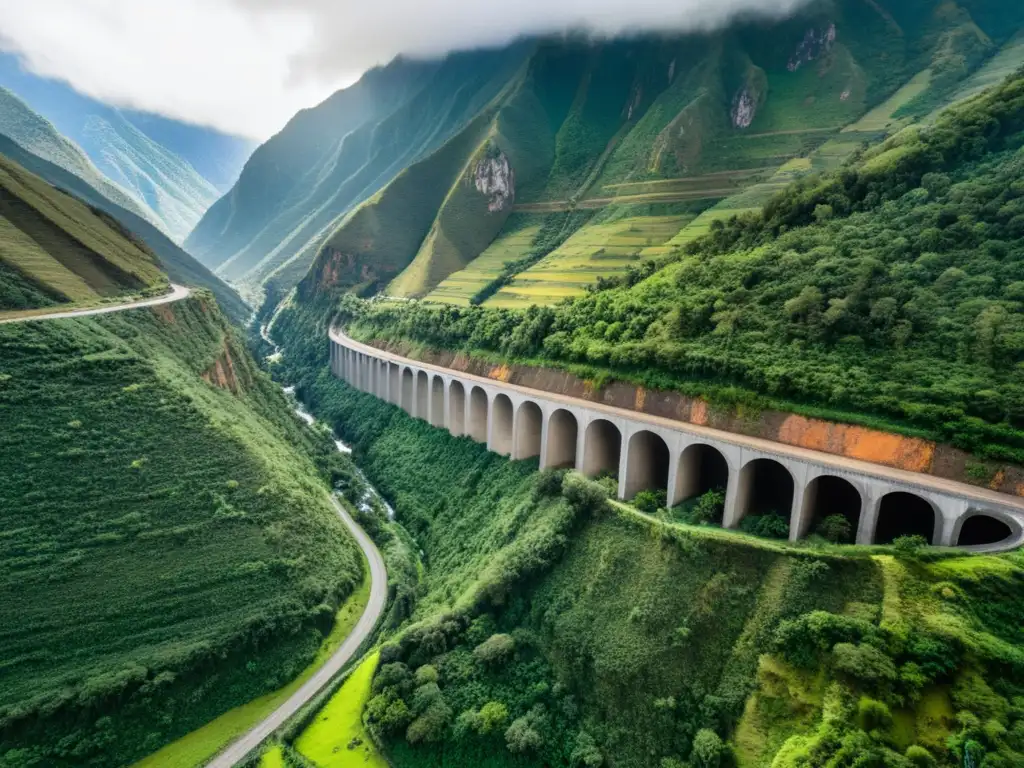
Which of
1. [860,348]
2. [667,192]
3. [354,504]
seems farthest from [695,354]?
[667,192]

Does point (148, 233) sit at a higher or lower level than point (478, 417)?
higher

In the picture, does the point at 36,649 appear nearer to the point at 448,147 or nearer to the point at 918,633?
the point at 918,633

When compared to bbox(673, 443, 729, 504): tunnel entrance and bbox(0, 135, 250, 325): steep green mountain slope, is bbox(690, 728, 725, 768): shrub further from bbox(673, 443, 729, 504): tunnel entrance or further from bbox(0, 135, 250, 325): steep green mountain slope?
bbox(0, 135, 250, 325): steep green mountain slope

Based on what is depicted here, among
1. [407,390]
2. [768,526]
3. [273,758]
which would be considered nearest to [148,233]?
[407,390]

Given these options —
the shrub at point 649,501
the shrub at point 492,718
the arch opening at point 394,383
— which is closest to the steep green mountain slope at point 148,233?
the arch opening at point 394,383

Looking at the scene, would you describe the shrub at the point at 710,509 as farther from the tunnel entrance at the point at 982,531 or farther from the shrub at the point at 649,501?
the tunnel entrance at the point at 982,531

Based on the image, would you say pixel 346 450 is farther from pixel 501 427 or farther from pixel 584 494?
pixel 584 494
